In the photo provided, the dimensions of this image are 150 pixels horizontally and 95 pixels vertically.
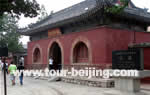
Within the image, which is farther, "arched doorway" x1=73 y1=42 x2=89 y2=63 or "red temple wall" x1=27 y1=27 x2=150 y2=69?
"arched doorway" x1=73 y1=42 x2=89 y2=63

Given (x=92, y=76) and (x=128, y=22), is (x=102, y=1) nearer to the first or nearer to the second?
(x=128, y=22)

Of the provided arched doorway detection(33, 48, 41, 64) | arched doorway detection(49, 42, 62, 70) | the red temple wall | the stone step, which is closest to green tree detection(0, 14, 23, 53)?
arched doorway detection(33, 48, 41, 64)

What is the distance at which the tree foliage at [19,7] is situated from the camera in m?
8.20

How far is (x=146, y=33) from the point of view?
13.2 metres

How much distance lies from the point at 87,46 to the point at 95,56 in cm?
94

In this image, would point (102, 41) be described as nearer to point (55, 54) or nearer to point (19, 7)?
point (19, 7)

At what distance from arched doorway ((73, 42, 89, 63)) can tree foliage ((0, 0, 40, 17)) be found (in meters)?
4.21

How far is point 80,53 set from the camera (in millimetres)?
13039

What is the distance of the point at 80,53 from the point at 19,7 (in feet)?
17.9

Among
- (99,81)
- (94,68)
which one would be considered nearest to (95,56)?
(94,68)

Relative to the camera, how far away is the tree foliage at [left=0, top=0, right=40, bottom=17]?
26.9ft

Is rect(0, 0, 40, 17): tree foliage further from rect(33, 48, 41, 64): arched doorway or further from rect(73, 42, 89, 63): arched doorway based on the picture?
rect(33, 48, 41, 64): arched doorway

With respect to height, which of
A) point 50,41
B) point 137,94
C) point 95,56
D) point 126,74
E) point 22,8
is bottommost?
point 137,94

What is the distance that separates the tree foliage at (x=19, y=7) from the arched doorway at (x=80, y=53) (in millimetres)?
4211
